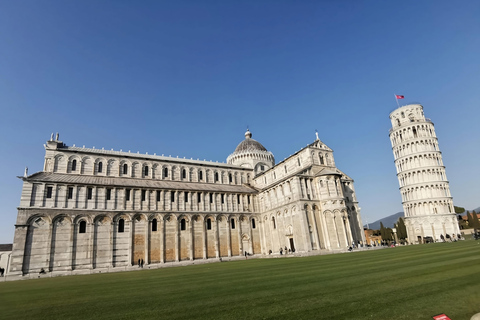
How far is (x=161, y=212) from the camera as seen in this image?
128 ft

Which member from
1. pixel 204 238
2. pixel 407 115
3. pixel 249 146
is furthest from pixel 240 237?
pixel 407 115

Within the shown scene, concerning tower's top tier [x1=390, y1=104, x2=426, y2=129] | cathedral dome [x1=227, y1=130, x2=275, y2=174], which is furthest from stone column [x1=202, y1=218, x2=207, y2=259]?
tower's top tier [x1=390, y1=104, x2=426, y2=129]

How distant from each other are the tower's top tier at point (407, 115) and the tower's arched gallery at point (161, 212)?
30.4 m

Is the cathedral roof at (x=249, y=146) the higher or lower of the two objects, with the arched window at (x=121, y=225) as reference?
higher

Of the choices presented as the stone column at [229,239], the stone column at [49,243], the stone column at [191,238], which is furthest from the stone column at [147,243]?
the stone column at [229,239]

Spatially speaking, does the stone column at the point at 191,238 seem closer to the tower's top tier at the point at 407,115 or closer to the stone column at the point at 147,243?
the stone column at the point at 147,243

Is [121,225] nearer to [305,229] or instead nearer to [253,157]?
[305,229]

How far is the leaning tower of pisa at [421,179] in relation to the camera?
57594 mm

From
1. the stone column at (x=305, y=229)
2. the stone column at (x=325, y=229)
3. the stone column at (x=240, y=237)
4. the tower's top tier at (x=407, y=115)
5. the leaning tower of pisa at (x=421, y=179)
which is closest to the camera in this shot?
the stone column at (x=305, y=229)

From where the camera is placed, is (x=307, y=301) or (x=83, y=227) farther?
(x=83, y=227)

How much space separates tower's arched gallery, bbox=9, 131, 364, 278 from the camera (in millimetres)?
31891

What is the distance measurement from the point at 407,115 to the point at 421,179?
16950mm

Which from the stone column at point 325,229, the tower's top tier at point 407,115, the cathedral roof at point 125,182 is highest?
the tower's top tier at point 407,115

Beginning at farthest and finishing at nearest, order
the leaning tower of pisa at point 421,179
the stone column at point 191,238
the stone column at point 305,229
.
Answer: the leaning tower of pisa at point 421,179 → the stone column at point 191,238 → the stone column at point 305,229
